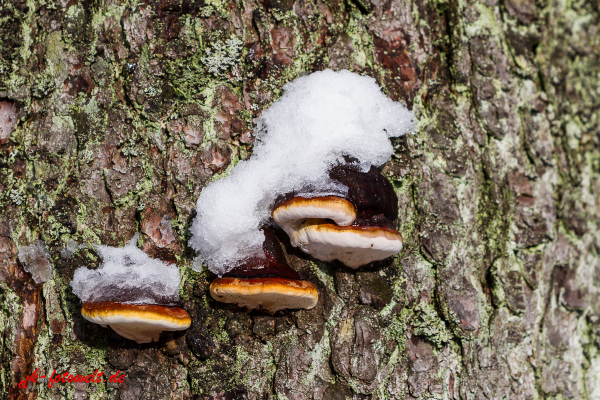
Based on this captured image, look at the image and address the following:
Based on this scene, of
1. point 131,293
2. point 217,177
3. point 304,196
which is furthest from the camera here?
point 217,177

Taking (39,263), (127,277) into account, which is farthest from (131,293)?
(39,263)

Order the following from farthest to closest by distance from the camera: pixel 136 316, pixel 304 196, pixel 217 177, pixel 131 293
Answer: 1. pixel 217 177
2. pixel 131 293
3. pixel 304 196
4. pixel 136 316

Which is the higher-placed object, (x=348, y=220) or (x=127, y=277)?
(x=348, y=220)

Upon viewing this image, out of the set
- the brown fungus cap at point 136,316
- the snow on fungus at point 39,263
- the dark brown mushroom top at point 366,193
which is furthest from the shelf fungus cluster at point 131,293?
the dark brown mushroom top at point 366,193

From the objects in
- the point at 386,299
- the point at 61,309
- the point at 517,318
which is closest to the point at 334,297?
the point at 386,299

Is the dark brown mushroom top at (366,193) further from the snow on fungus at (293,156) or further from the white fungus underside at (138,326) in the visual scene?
the white fungus underside at (138,326)

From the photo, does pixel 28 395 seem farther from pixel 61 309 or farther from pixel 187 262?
pixel 187 262

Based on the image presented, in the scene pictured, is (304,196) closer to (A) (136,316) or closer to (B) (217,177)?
(B) (217,177)

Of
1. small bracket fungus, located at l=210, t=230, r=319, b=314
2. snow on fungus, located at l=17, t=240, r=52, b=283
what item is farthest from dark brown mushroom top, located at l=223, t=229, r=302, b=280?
snow on fungus, located at l=17, t=240, r=52, b=283
